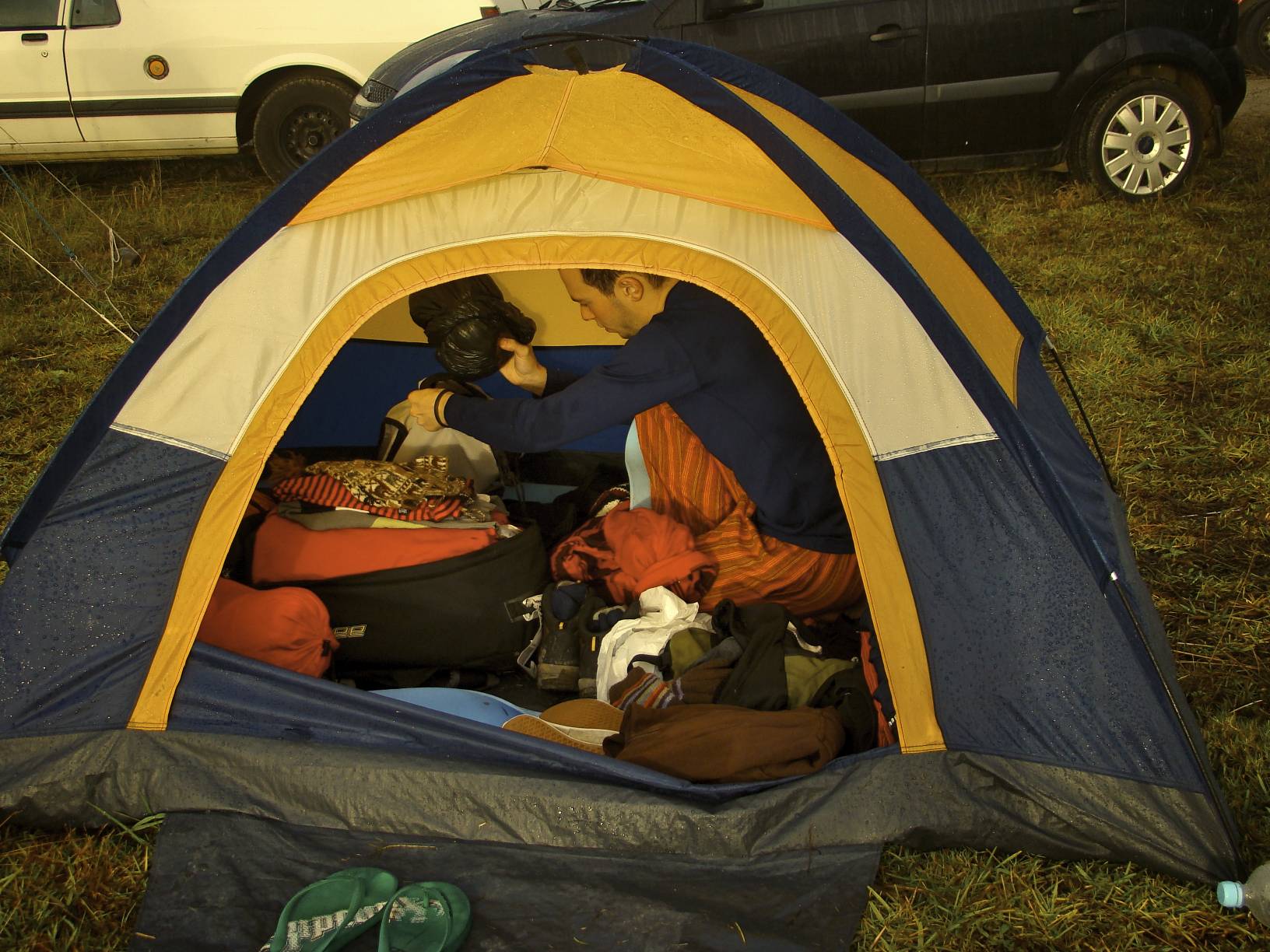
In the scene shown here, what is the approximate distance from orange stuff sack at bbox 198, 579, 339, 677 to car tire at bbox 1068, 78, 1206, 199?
477 cm

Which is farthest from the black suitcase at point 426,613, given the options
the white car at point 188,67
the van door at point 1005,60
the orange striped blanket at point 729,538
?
the white car at point 188,67

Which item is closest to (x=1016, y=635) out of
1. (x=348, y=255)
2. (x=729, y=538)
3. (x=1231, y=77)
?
(x=729, y=538)

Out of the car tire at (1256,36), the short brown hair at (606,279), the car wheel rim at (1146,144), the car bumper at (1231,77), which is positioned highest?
the car tire at (1256,36)

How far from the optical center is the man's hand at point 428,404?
2.81m

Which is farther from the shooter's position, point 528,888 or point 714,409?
point 714,409

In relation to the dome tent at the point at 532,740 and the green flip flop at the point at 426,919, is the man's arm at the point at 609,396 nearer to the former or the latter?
the dome tent at the point at 532,740

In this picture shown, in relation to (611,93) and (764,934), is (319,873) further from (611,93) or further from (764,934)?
(611,93)

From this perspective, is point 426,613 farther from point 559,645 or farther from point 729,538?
point 729,538

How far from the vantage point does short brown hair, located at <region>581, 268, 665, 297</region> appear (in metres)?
2.75

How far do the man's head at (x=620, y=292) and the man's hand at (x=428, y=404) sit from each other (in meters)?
0.40

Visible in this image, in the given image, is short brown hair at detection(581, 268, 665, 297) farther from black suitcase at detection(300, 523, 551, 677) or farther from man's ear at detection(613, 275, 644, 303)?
black suitcase at detection(300, 523, 551, 677)

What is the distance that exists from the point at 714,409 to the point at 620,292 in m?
0.36

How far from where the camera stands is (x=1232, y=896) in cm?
208

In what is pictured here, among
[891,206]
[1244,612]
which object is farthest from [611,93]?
[1244,612]
